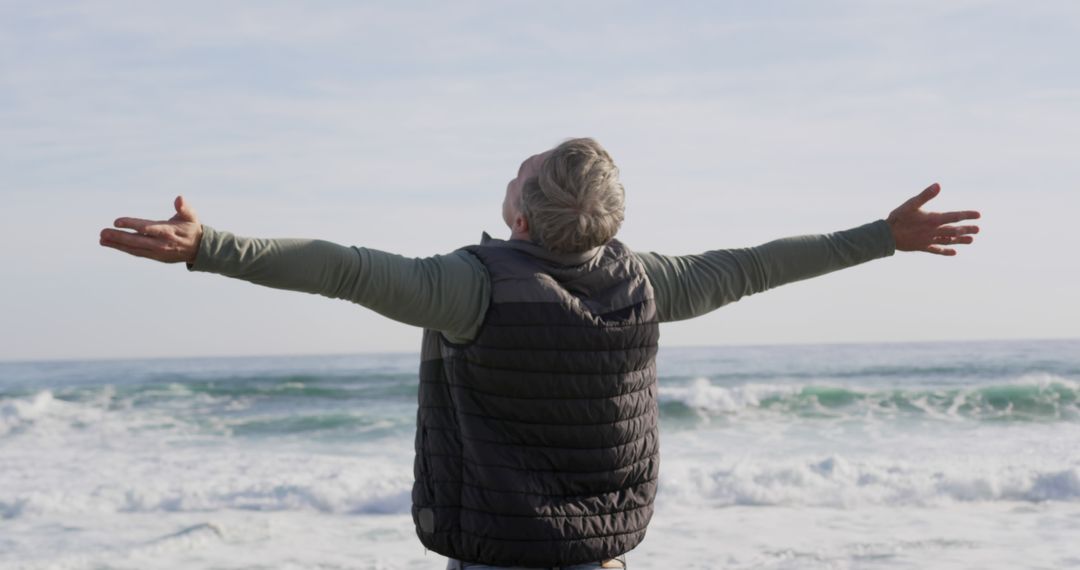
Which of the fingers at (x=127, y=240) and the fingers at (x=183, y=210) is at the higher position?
the fingers at (x=183, y=210)

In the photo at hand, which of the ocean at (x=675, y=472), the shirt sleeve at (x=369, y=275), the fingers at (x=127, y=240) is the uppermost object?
the fingers at (x=127, y=240)

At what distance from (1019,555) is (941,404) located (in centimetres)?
966

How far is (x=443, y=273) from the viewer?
200cm

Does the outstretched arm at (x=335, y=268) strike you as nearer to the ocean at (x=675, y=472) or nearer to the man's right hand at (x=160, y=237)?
the man's right hand at (x=160, y=237)

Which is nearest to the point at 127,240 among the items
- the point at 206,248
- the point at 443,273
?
the point at 206,248

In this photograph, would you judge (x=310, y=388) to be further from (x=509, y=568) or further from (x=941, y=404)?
(x=509, y=568)

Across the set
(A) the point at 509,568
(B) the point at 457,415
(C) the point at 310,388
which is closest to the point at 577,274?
(B) the point at 457,415

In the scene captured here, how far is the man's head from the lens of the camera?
6.64 ft

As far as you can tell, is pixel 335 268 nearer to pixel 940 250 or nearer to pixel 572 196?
pixel 572 196

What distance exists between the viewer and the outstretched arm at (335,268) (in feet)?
5.80

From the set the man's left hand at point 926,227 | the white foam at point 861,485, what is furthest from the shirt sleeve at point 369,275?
the white foam at point 861,485

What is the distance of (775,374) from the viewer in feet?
67.0

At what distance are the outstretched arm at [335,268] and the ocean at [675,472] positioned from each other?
10.3ft

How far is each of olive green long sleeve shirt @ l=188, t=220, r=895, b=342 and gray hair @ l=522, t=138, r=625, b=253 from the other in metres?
0.16
